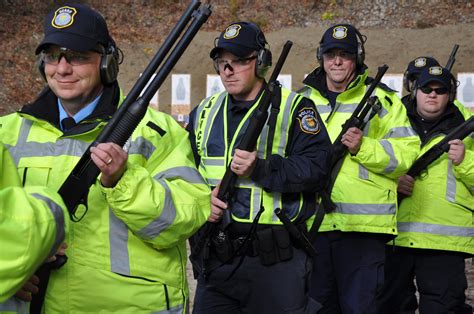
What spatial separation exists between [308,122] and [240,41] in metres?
0.60

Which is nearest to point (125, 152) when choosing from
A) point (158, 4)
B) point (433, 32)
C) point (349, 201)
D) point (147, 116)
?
point (147, 116)

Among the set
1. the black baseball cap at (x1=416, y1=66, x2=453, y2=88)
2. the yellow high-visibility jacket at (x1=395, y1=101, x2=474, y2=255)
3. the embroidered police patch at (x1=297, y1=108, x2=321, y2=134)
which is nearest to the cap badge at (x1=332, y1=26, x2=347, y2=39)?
the black baseball cap at (x1=416, y1=66, x2=453, y2=88)

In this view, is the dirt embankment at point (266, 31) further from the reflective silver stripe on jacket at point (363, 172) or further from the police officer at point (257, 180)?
the police officer at point (257, 180)

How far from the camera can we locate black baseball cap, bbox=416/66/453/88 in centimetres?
620

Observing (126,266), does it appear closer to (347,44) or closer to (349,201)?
(349,201)

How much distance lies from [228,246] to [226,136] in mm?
626

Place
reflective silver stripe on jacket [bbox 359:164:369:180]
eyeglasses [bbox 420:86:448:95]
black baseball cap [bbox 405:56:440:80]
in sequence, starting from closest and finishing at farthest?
reflective silver stripe on jacket [bbox 359:164:369:180]
eyeglasses [bbox 420:86:448:95]
black baseball cap [bbox 405:56:440:80]

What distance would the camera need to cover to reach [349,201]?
5.41 m

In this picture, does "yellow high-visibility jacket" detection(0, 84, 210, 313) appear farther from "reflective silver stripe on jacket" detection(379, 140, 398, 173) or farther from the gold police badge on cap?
"reflective silver stripe on jacket" detection(379, 140, 398, 173)

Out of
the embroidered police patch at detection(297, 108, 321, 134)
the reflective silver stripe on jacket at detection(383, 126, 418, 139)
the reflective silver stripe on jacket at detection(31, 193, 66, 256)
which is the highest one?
the reflective silver stripe on jacket at detection(383, 126, 418, 139)

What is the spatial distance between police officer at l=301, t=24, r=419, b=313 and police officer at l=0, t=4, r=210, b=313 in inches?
94.4

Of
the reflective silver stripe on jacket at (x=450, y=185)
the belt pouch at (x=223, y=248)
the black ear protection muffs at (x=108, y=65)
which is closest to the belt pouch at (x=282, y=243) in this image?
the belt pouch at (x=223, y=248)

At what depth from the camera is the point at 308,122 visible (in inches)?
176

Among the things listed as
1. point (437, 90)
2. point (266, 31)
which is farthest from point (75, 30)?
point (266, 31)
